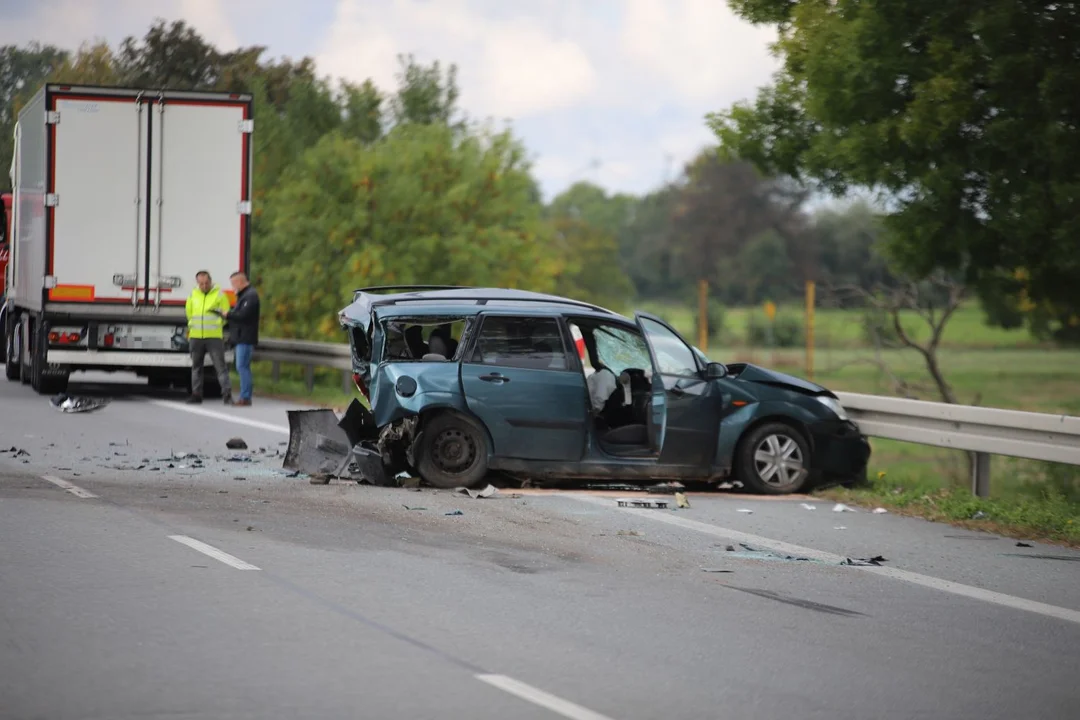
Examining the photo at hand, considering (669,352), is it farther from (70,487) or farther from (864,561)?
(70,487)

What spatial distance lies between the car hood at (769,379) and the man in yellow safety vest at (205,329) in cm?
964

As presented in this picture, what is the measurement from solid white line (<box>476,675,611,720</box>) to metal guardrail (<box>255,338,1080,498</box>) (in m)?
6.86

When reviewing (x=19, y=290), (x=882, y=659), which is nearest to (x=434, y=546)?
(x=882, y=659)

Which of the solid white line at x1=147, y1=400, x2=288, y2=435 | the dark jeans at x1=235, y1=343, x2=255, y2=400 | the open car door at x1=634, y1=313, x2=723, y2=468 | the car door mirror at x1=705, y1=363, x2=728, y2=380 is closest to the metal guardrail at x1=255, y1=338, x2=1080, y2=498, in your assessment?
the car door mirror at x1=705, y1=363, x2=728, y2=380

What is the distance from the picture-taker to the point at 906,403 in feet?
46.0

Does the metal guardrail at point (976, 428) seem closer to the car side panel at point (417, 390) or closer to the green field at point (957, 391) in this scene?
the green field at point (957, 391)

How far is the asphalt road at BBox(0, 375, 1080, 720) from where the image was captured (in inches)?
253

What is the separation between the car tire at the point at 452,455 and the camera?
43.6 feet

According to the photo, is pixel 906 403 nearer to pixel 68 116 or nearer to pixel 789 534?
pixel 789 534

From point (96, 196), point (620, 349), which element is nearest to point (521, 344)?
point (620, 349)

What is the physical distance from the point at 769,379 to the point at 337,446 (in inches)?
141

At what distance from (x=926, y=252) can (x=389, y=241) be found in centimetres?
2282

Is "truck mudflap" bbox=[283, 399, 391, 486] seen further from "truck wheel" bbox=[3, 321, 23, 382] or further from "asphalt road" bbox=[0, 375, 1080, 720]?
"truck wheel" bbox=[3, 321, 23, 382]

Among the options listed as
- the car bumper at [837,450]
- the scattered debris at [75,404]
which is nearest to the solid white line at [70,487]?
the car bumper at [837,450]
